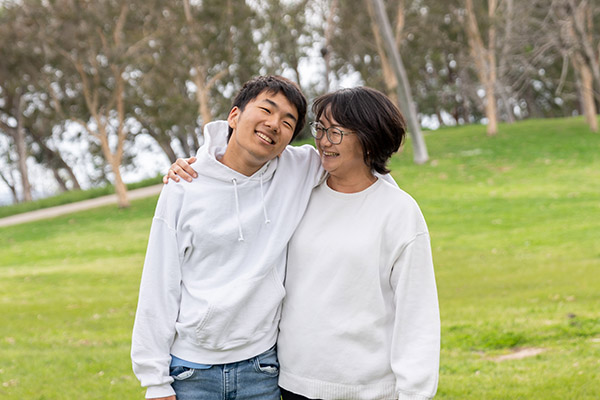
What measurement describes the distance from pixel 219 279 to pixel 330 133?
24.2 inches

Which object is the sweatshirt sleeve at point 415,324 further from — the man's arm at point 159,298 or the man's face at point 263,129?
the man's arm at point 159,298

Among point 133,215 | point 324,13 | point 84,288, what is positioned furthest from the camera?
point 324,13

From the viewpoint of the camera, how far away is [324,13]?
92.8 feet

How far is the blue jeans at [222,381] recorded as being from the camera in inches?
89.4

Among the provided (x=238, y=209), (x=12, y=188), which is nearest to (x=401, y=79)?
(x=238, y=209)

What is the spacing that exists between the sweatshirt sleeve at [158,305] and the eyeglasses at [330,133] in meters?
0.59

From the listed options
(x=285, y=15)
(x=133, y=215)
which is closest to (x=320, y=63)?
(x=285, y=15)

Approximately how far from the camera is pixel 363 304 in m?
2.22

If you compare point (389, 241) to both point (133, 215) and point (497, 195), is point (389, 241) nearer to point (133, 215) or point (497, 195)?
point (497, 195)

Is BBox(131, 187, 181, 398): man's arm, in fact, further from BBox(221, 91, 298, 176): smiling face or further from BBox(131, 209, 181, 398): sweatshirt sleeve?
BBox(221, 91, 298, 176): smiling face

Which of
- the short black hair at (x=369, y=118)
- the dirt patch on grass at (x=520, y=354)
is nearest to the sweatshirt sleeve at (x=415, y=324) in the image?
the short black hair at (x=369, y=118)

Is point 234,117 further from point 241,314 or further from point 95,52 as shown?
point 95,52

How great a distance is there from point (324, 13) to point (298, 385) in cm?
2734

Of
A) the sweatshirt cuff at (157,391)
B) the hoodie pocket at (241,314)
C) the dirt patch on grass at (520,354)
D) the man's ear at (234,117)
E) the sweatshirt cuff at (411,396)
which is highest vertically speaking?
the man's ear at (234,117)
